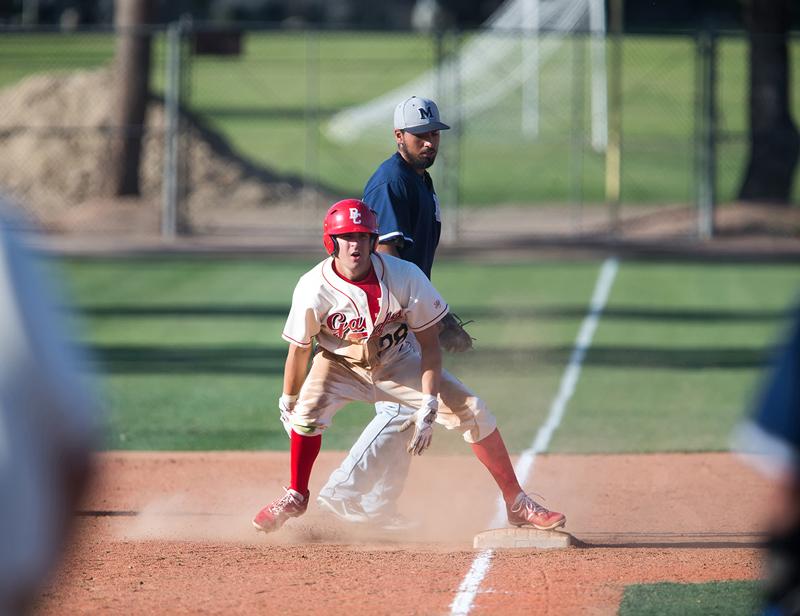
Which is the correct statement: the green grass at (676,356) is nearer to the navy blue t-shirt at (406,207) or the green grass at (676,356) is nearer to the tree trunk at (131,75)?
the navy blue t-shirt at (406,207)

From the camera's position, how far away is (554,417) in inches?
424

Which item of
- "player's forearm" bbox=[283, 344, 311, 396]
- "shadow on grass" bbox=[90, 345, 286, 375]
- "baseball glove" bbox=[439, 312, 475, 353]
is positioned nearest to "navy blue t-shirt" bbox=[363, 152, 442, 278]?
"baseball glove" bbox=[439, 312, 475, 353]

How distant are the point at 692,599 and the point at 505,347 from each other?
334 inches

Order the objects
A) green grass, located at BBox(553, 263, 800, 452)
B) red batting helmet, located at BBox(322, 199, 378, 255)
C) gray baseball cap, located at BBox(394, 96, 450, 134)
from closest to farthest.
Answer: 1. red batting helmet, located at BBox(322, 199, 378, 255)
2. gray baseball cap, located at BBox(394, 96, 450, 134)
3. green grass, located at BBox(553, 263, 800, 452)

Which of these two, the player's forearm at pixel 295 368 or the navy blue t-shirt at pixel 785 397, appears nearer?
the navy blue t-shirt at pixel 785 397

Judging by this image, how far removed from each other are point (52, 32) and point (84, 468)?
20.0 metres

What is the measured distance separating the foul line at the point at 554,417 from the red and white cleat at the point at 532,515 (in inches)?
10.7

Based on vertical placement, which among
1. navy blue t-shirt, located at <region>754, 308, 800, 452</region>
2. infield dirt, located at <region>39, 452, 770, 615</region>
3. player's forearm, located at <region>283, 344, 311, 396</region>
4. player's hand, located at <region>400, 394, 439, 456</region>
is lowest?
infield dirt, located at <region>39, 452, 770, 615</region>

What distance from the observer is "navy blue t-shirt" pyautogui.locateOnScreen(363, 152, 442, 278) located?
6805mm

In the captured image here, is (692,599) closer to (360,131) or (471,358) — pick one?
(471,358)

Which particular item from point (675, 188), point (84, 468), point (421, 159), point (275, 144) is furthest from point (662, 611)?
point (275, 144)

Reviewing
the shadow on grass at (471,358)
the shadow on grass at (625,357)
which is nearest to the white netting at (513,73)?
the shadow on grass at (625,357)

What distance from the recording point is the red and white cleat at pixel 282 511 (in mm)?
6680

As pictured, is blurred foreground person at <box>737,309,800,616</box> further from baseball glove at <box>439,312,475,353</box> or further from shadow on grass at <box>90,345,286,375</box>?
shadow on grass at <box>90,345,286,375</box>
